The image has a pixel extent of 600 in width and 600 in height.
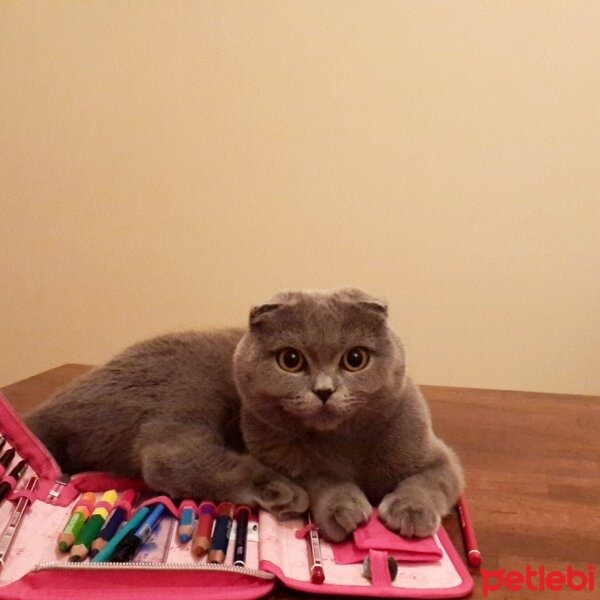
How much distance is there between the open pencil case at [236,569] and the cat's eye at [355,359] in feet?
0.57

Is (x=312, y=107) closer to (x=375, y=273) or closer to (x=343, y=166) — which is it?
(x=343, y=166)

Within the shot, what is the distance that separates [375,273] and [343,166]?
0.29 m

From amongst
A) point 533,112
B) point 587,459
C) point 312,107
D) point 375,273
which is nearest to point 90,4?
point 312,107

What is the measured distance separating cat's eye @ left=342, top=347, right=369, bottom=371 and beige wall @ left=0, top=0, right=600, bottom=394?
0.98 m

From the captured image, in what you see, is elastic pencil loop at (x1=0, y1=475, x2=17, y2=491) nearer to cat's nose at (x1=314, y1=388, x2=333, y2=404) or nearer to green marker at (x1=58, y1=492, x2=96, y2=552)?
green marker at (x1=58, y1=492, x2=96, y2=552)

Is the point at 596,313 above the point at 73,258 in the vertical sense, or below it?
below

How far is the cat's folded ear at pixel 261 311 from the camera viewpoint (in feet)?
2.48

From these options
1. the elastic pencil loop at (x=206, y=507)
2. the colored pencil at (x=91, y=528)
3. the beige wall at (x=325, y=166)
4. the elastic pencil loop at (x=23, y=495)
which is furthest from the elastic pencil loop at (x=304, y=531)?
the beige wall at (x=325, y=166)

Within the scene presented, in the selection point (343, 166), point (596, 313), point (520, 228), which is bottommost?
point (596, 313)

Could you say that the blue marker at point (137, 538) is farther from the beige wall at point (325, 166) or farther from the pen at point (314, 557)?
the beige wall at point (325, 166)

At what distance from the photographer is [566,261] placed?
1646 mm

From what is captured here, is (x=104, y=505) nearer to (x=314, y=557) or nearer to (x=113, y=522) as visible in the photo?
(x=113, y=522)

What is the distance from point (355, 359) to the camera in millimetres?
739

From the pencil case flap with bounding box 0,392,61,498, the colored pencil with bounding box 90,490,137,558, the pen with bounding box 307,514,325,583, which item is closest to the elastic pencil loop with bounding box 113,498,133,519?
the colored pencil with bounding box 90,490,137,558
